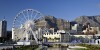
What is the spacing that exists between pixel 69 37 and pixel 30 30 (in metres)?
63.6

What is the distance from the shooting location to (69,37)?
518 feet

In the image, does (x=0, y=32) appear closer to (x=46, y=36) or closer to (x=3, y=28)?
(x=3, y=28)

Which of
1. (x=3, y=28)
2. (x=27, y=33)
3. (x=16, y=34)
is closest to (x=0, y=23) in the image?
(x=3, y=28)

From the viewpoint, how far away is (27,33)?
325ft

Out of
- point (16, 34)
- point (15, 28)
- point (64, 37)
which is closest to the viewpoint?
point (15, 28)

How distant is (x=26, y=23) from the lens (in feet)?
310

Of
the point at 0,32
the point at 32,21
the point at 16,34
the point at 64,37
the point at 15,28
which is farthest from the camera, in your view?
the point at 0,32

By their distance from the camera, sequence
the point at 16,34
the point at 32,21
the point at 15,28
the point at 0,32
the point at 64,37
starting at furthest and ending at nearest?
the point at 0,32 < the point at 64,37 < the point at 16,34 < the point at 15,28 < the point at 32,21

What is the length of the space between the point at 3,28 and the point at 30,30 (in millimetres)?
69670

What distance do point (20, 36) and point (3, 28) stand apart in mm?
61476

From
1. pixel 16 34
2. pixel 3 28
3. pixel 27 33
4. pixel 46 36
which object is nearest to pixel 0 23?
pixel 3 28

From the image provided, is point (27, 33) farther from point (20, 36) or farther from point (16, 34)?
point (16, 34)

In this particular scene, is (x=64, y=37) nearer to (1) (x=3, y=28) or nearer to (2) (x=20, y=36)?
(1) (x=3, y=28)

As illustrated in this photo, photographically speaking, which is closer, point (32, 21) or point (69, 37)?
point (32, 21)
